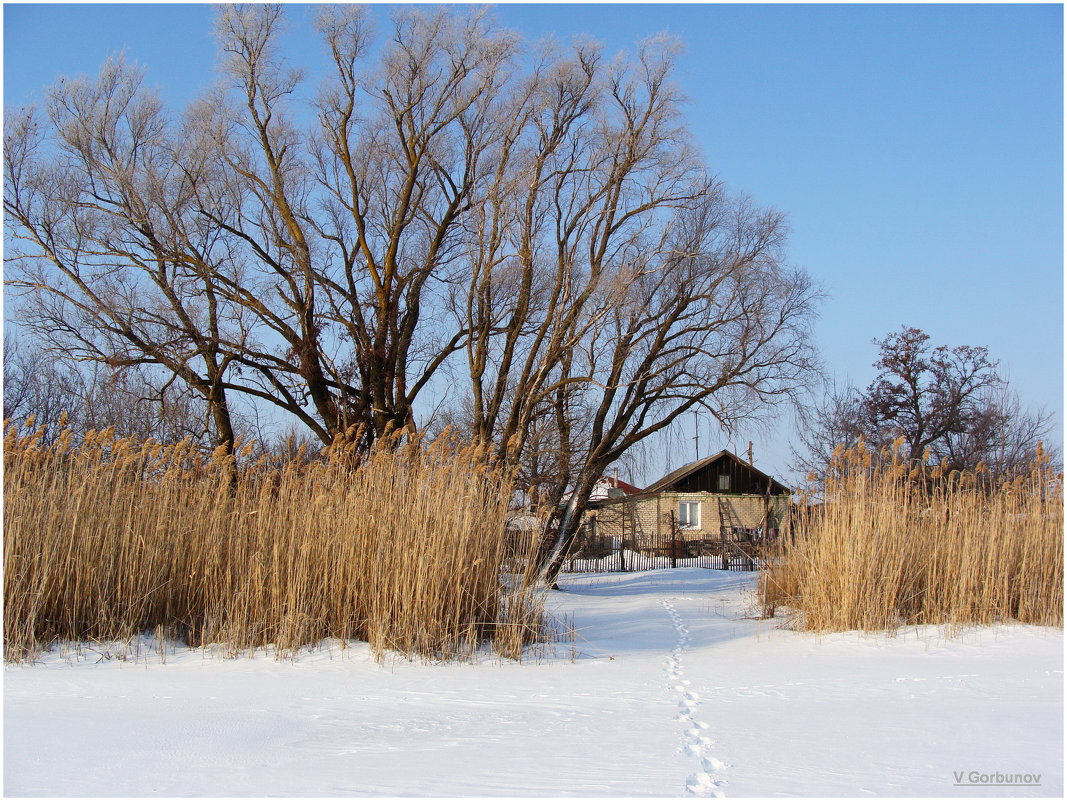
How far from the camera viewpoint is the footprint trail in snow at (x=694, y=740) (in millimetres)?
3264

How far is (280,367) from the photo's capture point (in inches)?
591

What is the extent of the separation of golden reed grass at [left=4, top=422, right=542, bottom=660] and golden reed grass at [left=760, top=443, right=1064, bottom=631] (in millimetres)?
3069

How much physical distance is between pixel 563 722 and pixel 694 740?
792 mm

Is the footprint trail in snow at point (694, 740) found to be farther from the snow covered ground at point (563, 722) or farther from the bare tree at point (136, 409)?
the bare tree at point (136, 409)

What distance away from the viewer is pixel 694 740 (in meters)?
4.11

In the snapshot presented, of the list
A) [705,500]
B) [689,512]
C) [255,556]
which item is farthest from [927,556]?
[689,512]

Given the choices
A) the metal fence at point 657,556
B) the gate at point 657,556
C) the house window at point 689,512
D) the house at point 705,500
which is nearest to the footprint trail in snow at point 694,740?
the metal fence at point 657,556

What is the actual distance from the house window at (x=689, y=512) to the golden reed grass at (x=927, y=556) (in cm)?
2965

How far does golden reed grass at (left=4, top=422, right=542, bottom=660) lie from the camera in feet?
22.5

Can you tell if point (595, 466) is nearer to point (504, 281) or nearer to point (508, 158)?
point (504, 281)

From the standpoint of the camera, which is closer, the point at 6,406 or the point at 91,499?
the point at 91,499

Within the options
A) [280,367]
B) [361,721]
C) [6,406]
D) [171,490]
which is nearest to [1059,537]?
[361,721]

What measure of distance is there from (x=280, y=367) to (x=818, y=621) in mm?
9929

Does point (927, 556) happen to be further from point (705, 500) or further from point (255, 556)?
point (705, 500)
